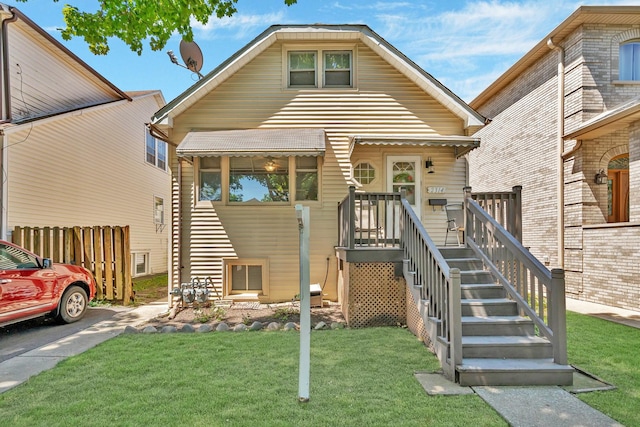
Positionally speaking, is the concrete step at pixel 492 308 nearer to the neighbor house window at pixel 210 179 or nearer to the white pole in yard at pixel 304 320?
the white pole in yard at pixel 304 320

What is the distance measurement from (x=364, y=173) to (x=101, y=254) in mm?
7225

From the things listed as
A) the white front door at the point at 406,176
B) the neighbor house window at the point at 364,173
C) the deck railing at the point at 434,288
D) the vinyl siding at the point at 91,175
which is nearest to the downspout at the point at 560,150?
the white front door at the point at 406,176

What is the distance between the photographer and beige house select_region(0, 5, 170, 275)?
8.88 meters

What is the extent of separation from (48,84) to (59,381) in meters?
10.6

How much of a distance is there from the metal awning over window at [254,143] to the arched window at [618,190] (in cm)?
951

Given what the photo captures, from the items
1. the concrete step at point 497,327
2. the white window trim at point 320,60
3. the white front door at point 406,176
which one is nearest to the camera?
the concrete step at point 497,327

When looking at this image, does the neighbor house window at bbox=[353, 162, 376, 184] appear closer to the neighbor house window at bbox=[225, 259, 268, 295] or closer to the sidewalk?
the neighbor house window at bbox=[225, 259, 268, 295]

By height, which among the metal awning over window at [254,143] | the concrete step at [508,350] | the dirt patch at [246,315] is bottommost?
the dirt patch at [246,315]

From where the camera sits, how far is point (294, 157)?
27.7 ft

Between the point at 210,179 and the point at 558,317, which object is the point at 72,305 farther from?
the point at 558,317

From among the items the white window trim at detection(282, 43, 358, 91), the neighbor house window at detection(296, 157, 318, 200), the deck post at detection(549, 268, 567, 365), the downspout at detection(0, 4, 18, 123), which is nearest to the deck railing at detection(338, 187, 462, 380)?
the deck post at detection(549, 268, 567, 365)

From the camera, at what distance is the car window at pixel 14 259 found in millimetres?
5863

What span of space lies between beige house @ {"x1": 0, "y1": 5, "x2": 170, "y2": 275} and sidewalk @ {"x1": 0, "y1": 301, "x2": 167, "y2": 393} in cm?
437

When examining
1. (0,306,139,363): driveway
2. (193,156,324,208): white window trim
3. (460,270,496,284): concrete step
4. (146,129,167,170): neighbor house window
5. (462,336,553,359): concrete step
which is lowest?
(0,306,139,363): driveway
